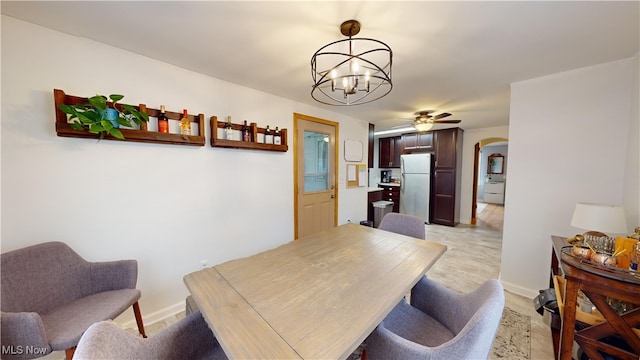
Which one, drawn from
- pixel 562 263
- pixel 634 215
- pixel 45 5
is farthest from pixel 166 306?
pixel 634 215

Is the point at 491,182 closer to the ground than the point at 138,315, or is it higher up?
higher up

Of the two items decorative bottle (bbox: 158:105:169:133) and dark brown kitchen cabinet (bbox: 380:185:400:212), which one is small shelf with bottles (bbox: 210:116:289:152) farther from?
dark brown kitchen cabinet (bbox: 380:185:400:212)

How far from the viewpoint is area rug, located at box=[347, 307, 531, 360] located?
1514mm

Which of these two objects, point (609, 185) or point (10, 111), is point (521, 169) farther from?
point (10, 111)

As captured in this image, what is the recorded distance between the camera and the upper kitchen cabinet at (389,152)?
18.4 feet

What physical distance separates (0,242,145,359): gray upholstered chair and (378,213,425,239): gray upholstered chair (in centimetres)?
210

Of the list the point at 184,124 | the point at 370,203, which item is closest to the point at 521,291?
the point at 370,203

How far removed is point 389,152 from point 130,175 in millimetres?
5340

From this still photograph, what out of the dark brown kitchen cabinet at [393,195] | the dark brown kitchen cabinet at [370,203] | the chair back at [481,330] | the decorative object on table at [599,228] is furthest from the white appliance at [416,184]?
the chair back at [481,330]

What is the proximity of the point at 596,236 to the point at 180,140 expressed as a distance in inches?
130

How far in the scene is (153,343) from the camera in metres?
0.84

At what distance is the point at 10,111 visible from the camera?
133cm

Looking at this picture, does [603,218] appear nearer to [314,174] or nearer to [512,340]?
[512,340]

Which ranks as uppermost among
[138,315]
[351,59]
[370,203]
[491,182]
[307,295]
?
[351,59]
